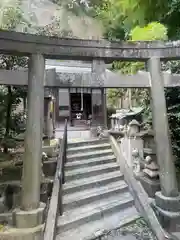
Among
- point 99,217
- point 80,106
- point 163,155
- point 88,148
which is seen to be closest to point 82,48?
point 163,155

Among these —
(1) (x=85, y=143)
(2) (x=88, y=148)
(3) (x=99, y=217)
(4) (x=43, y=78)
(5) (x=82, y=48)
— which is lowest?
(3) (x=99, y=217)

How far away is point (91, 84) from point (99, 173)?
9.88 ft

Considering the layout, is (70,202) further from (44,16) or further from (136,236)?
(44,16)

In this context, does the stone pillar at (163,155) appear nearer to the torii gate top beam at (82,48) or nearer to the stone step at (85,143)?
the torii gate top beam at (82,48)

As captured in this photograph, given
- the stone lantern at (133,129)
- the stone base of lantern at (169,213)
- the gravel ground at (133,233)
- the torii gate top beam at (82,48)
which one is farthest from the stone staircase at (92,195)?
the torii gate top beam at (82,48)

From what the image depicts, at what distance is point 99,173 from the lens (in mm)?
6191

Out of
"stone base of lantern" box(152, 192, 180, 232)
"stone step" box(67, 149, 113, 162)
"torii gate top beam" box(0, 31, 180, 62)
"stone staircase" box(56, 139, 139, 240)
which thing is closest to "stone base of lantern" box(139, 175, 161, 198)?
"stone staircase" box(56, 139, 139, 240)

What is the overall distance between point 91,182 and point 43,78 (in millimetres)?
3201

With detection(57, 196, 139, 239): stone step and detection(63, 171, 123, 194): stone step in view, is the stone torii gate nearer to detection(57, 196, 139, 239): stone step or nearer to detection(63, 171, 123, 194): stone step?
detection(57, 196, 139, 239): stone step

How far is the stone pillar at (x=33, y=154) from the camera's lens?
382cm

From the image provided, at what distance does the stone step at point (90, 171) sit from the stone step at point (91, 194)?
493 millimetres

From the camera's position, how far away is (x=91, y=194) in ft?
17.2

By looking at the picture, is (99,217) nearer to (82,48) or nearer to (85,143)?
(85,143)

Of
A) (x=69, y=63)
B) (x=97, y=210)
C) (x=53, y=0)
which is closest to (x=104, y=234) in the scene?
(x=97, y=210)
